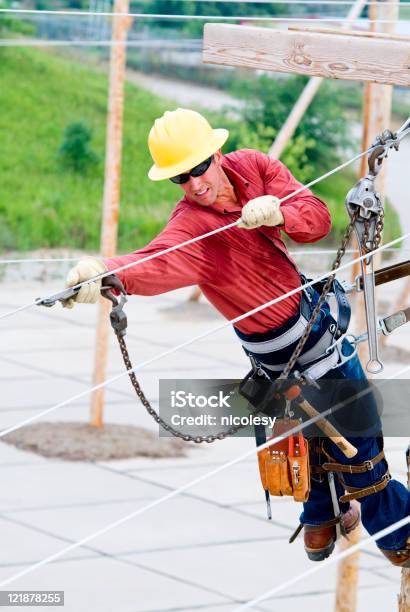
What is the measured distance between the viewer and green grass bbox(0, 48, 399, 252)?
1734cm

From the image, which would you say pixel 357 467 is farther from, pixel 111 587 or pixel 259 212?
pixel 111 587

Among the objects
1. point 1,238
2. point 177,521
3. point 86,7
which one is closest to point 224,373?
point 177,521

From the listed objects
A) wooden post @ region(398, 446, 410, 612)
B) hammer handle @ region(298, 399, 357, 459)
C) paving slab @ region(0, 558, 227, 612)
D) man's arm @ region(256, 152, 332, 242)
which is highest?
man's arm @ region(256, 152, 332, 242)

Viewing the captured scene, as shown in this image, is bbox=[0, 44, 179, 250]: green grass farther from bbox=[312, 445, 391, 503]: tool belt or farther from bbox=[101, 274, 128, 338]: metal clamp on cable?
bbox=[101, 274, 128, 338]: metal clamp on cable

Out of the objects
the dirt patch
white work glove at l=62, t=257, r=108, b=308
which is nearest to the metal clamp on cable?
white work glove at l=62, t=257, r=108, b=308

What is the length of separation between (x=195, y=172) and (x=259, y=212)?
0.37 m

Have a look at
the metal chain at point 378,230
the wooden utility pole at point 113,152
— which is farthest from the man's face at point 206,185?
the wooden utility pole at point 113,152

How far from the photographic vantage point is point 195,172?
4.98 m

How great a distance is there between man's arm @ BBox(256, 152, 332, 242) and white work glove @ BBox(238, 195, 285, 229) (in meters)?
0.10

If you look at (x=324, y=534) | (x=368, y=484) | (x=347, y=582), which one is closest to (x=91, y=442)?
(x=347, y=582)

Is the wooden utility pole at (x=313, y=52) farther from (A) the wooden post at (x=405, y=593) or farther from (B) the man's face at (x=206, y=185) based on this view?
(A) the wooden post at (x=405, y=593)

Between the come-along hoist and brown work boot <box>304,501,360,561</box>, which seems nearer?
the come-along hoist

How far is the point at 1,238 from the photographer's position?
17016mm

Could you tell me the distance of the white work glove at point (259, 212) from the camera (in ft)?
15.5
